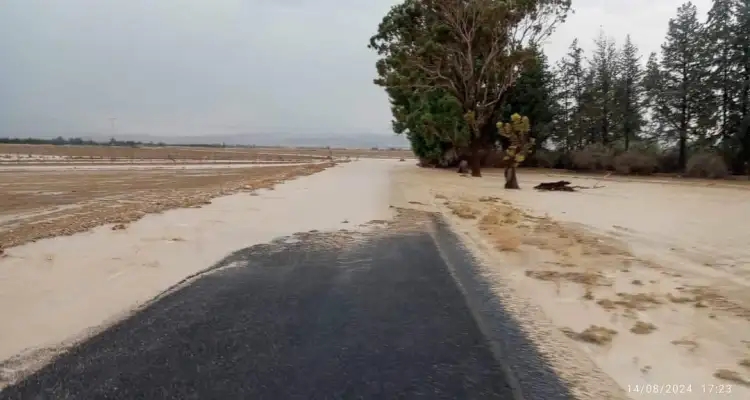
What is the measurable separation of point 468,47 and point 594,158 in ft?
59.3

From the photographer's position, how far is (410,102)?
48031 mm

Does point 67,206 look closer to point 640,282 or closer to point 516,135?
point 640,282

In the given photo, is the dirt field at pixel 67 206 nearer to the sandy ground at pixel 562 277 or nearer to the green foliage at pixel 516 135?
the sandy ground at pixel 562 277

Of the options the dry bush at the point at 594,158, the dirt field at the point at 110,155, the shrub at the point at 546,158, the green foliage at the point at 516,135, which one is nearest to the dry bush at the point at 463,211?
the green foliage at the point at 516,135

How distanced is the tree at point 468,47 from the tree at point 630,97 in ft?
55.7

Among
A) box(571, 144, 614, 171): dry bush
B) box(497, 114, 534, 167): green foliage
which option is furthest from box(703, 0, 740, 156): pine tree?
box(497, 114, 534, 167): green foliage

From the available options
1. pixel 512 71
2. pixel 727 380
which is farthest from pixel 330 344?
pixel 512 71

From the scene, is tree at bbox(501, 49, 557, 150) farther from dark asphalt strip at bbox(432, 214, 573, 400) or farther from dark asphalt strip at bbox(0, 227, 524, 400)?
dark asphalt strip at bbox(0, 227, 524, 400)

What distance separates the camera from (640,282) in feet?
27.1

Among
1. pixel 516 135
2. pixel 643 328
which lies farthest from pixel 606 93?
pixel 643 328

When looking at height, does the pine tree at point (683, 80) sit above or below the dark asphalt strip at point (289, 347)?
above

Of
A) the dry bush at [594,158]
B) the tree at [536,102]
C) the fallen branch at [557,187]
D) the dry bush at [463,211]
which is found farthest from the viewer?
the tree at [536,102]

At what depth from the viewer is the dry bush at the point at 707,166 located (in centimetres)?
3597

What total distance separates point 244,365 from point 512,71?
34237mm
